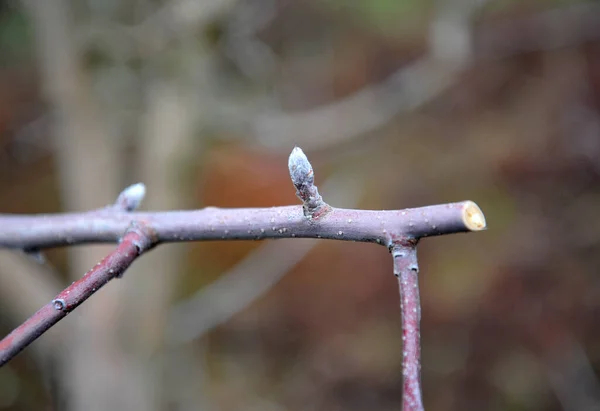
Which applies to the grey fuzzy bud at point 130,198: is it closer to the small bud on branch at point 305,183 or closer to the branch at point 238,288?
the small bud on branch at point 305,183

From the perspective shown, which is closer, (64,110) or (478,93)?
(64,110)

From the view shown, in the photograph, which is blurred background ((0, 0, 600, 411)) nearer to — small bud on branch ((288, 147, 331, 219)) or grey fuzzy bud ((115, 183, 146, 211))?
grey fuzzy bud ((115, 183, 146, 211))

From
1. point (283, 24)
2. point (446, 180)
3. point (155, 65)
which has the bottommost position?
point (155, 65)

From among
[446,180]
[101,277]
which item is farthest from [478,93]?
[101,277]

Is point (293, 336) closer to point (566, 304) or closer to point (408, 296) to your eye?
point (566, 304)

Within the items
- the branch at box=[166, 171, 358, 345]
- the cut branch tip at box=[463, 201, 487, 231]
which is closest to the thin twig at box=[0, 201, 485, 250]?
the cut branch tip at box=[463, 201, 487, 231]

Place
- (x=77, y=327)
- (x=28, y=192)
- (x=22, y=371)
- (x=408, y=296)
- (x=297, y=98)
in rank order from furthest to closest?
1. (x=297, y=98)
2. (x=28, y=192)
3. (x=22, y=371)
4. (x=77, y=327)
5. (x=408, y=296)
